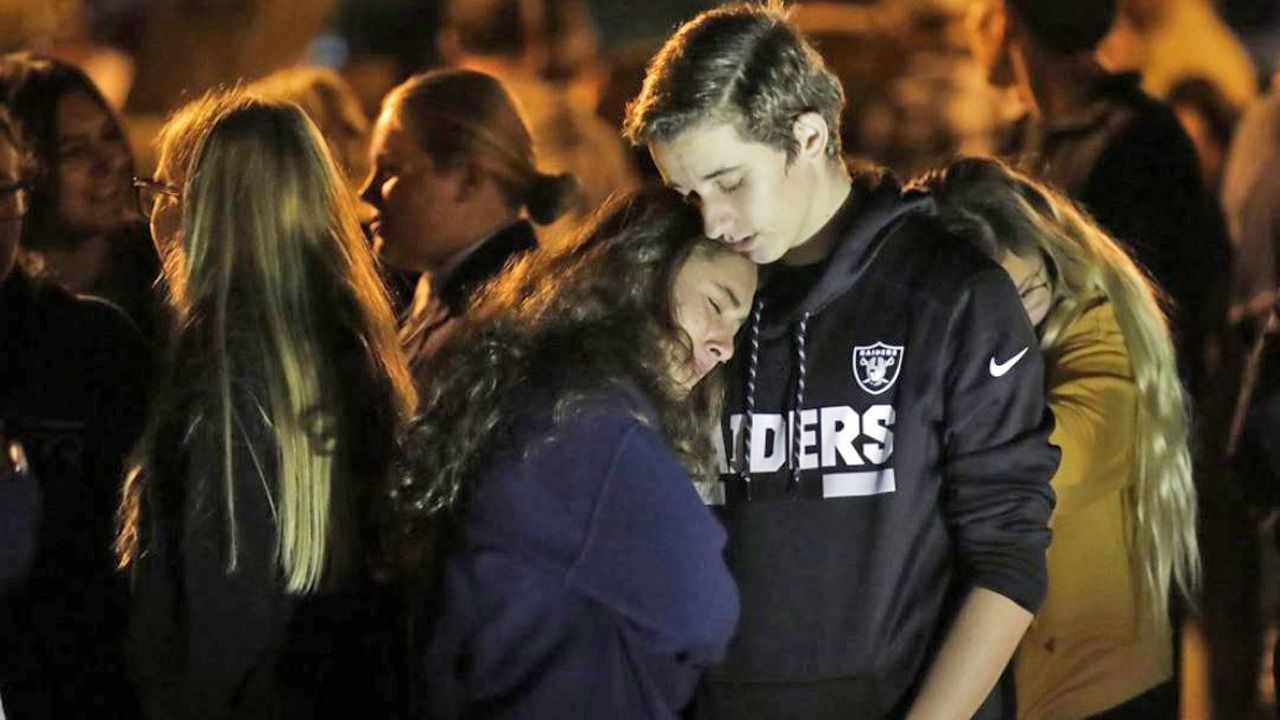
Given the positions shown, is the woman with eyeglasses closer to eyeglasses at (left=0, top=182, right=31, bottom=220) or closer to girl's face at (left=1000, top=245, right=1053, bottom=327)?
girl's face at (left=1000, top=245, right=1053, bottom=327)

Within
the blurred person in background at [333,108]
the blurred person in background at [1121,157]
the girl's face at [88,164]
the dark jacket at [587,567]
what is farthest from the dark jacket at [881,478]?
the blurred person in background at [333,108]

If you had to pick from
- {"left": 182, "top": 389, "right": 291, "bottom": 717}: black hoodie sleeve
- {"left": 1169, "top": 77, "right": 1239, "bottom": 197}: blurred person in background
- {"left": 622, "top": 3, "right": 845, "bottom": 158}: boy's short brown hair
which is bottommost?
{"left": 1169, "top": 77, "right": 1239, "bottom": 197}: blurred person in background

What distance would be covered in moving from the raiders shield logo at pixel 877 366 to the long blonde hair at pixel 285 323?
0.75 metres

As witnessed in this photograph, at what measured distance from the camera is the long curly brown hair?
293 centimetres

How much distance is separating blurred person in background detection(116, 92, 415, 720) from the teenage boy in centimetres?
61

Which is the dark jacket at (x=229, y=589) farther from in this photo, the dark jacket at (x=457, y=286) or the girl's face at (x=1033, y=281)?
the girl's face at (x=1033, y=281)

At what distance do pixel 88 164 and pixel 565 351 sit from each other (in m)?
2.39

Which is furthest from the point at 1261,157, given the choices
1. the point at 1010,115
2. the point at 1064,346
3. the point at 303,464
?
the point at 303,464

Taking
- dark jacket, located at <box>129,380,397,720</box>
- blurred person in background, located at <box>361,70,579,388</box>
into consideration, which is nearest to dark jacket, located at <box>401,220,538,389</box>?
blurred person in background, located at <box>361,70,579,388</box>

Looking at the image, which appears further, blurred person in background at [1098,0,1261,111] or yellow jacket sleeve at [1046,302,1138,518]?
blurred person in background at [1098,0,1261,111]

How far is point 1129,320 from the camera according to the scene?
3.83 metres

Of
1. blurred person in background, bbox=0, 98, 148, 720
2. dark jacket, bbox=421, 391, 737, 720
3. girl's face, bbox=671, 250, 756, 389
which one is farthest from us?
blurred person in background, bbox=0, 98, 148, 720

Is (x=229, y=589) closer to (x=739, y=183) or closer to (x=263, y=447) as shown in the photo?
(x=263, y=447)

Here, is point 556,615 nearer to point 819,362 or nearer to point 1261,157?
point 819,362
